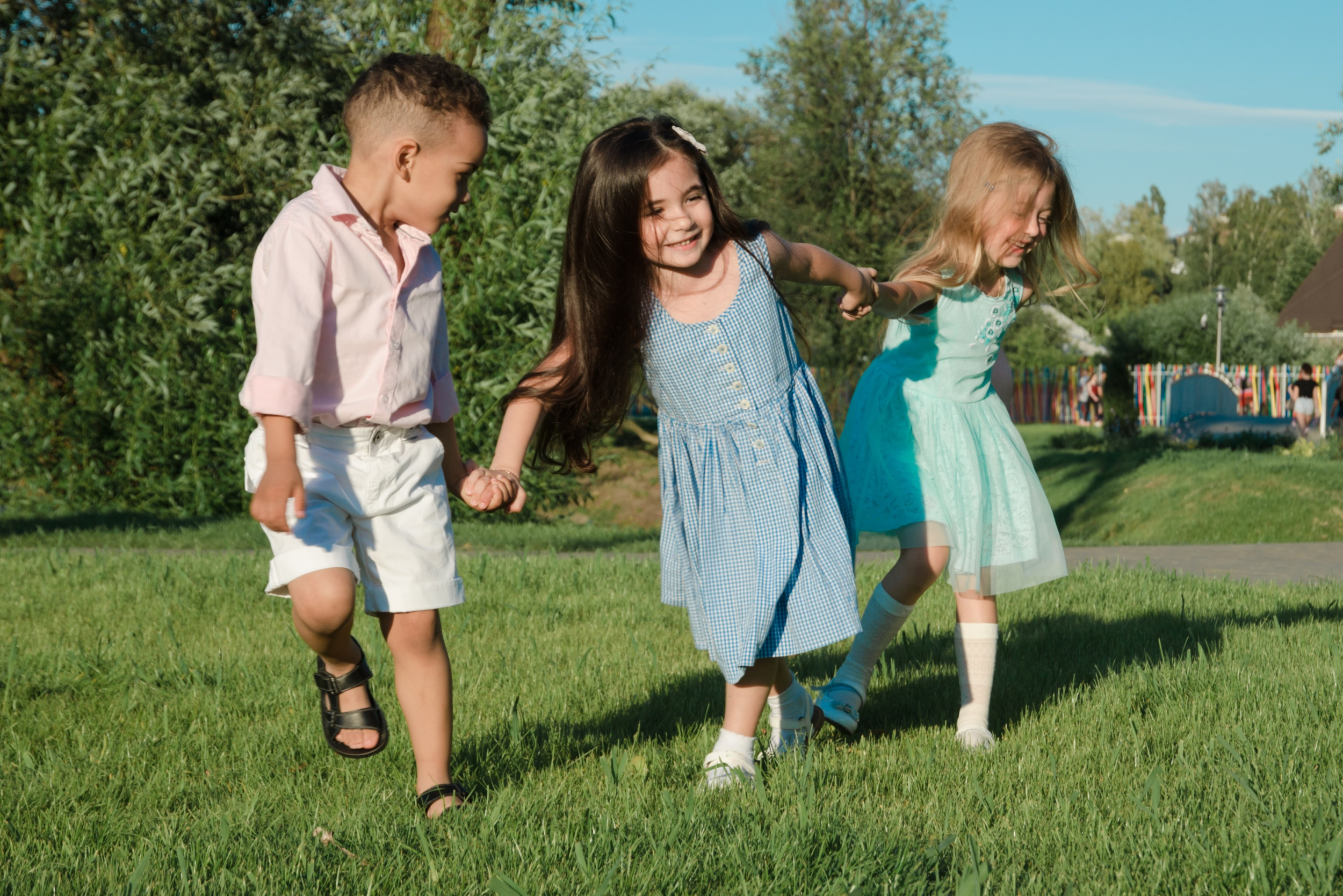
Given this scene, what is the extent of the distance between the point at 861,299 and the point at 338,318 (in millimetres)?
1408

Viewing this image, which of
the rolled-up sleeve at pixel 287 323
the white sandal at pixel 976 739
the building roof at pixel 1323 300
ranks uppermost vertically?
the building roof at pixel 1323 300

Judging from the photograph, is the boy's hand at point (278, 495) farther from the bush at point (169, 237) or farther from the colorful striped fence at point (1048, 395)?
the colorful striped fence at point (1048, 395)

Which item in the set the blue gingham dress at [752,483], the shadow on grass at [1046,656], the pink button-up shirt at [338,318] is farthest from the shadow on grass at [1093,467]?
the pink button-up shirt at [338,318]

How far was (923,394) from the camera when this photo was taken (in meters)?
3.84

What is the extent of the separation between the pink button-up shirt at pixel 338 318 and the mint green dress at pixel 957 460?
60.0 inches

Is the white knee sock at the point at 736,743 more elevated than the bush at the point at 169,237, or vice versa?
the bush at the point at 169,237

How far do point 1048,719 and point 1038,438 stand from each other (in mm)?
24036

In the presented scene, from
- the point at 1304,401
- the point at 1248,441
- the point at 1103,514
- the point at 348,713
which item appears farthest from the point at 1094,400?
the point at 348,713

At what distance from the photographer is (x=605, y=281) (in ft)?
10.6

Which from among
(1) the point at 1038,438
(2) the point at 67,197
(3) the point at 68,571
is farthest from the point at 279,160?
(1) the point at 1038,438

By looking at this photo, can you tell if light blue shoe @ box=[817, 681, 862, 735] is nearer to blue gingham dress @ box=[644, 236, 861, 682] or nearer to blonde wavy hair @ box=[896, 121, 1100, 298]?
blue gingham dress @ box=[644, 236, 861, 682]

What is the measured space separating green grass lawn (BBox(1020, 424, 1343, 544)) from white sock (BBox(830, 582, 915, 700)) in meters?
6.69

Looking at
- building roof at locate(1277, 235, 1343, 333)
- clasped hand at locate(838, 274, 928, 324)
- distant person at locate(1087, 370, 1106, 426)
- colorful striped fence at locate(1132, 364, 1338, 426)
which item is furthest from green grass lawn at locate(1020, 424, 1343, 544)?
building roof at locate(1277, 235, 1343, 333)

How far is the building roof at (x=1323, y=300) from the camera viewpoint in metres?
39.9
